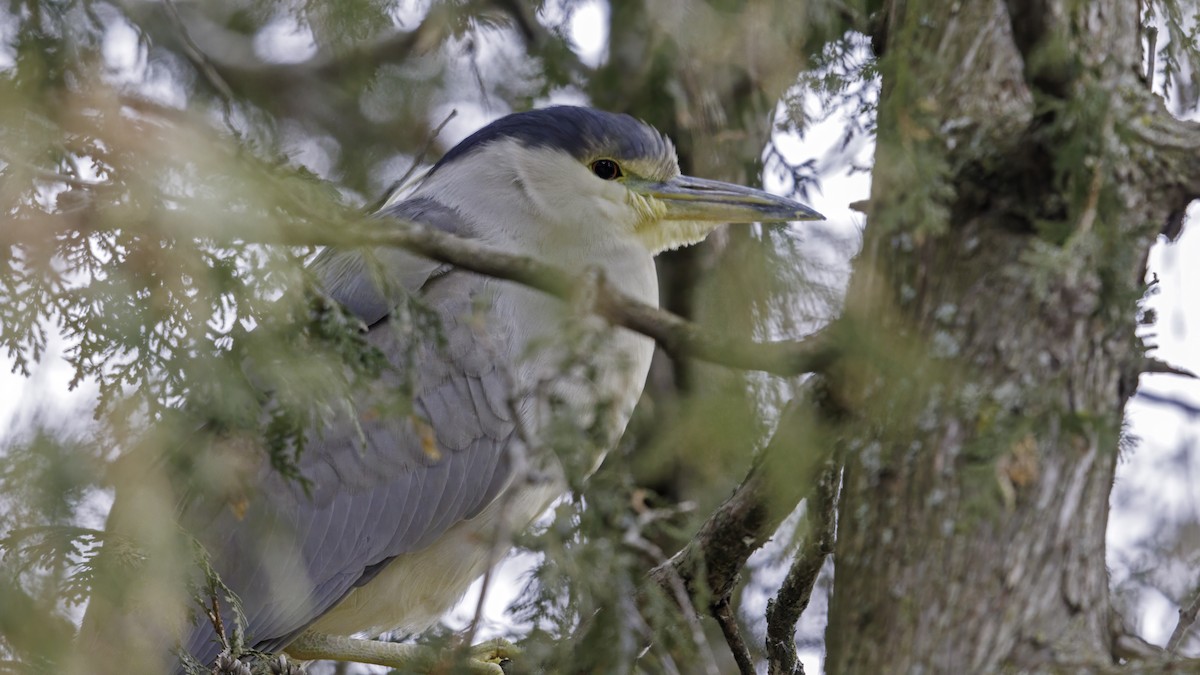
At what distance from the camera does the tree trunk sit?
1612 mm

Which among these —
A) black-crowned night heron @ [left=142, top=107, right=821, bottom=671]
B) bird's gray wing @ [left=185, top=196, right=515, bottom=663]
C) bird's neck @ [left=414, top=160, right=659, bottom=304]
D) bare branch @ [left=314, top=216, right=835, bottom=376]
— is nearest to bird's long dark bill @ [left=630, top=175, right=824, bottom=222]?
→ black-crowned night heron @ [left=142, top=107, right=821, bottom=671]

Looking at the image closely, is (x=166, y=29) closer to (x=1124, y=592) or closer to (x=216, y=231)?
(x=216, y=231)

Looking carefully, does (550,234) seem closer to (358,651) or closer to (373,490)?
(373,490)

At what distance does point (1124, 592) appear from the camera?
279cm

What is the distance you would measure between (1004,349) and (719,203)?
6.25 feet

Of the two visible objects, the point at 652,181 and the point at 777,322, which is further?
the point at 652,181

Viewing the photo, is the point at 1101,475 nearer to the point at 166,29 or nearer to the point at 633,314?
the point at 633,314

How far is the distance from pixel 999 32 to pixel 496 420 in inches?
69.3

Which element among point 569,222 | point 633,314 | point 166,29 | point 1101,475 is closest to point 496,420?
point 569,222

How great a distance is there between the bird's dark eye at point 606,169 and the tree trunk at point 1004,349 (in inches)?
74.0

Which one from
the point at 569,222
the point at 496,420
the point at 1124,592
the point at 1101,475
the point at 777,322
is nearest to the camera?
the point at 1101,475

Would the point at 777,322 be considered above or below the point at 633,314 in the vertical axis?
above

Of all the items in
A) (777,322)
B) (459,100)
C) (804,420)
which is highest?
(459,100)

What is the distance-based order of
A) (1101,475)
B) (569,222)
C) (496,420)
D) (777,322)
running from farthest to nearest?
(569,222) → (496,420) → (777,322) → (1101,475)
